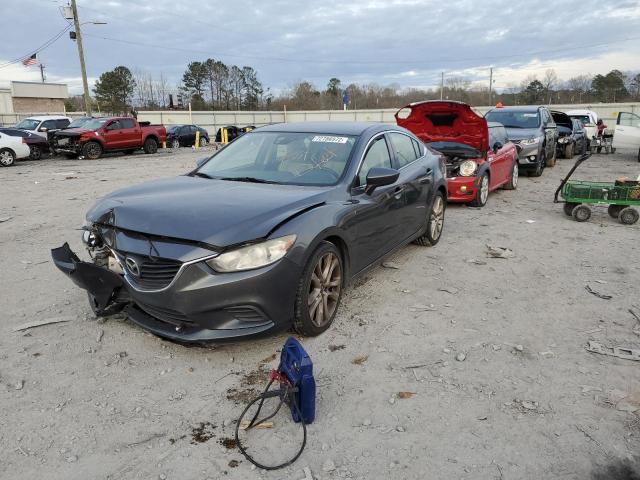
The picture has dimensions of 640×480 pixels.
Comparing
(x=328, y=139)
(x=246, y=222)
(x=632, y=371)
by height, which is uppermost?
(x=328, y=139)

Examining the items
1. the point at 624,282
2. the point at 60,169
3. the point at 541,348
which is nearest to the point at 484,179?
the point at 624,282

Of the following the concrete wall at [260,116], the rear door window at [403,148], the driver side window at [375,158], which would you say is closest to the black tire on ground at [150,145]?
the concrete wall at [260,116]

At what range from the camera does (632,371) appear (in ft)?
11.6

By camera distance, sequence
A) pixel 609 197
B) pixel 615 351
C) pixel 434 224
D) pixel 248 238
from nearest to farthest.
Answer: pixel 248 238 < pixel 615 351 < pixel 434 224 < pixel 609 197

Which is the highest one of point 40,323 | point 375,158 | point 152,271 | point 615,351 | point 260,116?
point 260,116

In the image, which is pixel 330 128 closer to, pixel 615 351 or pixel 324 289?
pixel 324 289

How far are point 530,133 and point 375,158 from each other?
402 inches

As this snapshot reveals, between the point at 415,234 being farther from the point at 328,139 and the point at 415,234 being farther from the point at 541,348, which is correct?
the point at 541,348

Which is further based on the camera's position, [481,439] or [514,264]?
[514,264]

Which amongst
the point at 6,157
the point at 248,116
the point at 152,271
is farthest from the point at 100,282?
the point at 248,116

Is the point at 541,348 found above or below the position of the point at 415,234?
below

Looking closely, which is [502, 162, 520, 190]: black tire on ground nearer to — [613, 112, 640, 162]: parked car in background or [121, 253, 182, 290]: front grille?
[613, 112, 640, 162]: parked car in background

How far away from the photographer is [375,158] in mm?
4867

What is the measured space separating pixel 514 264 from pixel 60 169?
1563 centimetres
